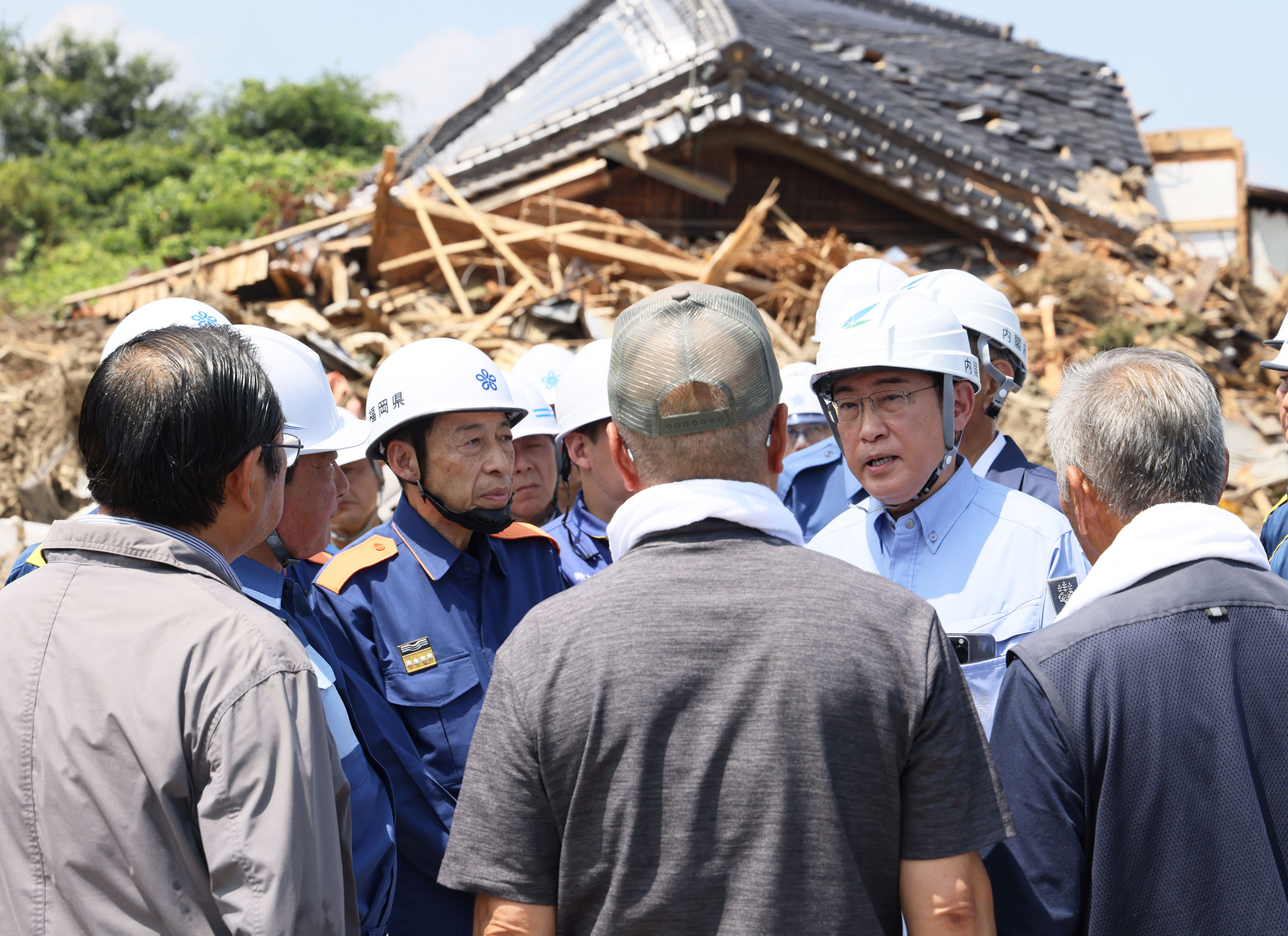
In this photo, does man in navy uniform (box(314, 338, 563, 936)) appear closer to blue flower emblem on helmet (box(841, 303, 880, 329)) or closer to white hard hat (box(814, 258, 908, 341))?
blue flower emblem on helmet (box(841, 303, 880, 329))

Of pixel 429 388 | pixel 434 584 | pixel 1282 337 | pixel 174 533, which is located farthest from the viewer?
pixel 1282 337

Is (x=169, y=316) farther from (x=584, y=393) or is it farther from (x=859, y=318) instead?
(x=859, y=318)

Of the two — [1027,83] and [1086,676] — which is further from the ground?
[1027,83]

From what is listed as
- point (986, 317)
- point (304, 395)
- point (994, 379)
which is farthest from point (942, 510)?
point (304, 395)

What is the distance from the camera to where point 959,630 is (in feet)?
8.85

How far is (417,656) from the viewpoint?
283cm

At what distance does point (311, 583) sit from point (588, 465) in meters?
1.17

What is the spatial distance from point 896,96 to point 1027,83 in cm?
424

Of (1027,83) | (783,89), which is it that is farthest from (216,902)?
(1027,83)

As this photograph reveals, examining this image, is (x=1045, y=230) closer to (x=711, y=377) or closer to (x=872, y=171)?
(x=872, y=171)

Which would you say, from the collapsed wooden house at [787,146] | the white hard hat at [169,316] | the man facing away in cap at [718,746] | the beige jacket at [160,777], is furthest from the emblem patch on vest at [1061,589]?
the collapsed wooden house at [787,146]

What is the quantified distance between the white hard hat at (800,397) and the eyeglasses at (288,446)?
3.50 m

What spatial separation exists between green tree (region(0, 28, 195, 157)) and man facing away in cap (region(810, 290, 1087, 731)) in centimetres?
3107

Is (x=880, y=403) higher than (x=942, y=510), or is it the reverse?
(x=880, y=403)
